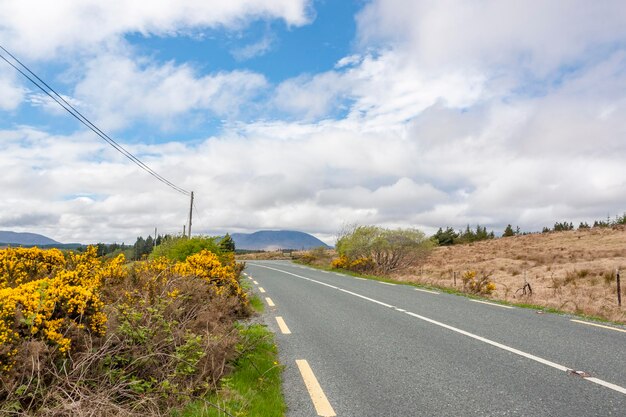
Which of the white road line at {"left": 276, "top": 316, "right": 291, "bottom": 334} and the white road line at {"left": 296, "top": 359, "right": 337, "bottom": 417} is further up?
the white road line at {"left": 276, "top": 316, "right": 291, "bottom": 334}

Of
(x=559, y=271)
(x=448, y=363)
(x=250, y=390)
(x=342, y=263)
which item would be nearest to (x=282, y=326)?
(x=448, y=363)

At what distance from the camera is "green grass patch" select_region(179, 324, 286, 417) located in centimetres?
387

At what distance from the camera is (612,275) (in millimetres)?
20734

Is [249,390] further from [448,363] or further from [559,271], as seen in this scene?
[559,271]

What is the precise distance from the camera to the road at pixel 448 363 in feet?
14.0

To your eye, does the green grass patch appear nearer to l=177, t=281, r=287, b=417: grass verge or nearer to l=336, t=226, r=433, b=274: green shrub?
l=177, t=281, r=287, b=417: grass verge

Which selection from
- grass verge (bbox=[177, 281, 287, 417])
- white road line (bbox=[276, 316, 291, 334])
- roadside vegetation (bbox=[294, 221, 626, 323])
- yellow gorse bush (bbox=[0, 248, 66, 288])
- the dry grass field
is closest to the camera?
grass verge (bbox=[177, 281, 287, 417])

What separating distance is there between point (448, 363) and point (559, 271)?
23.9 meters

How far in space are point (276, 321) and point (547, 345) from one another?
17.8 ft

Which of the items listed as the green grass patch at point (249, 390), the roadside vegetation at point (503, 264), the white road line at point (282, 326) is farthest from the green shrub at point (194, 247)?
the green grass patch at point (249, 390)

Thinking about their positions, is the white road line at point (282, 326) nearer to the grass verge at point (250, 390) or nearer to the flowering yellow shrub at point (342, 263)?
the grass verge at point (250, 390)

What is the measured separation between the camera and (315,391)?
4.75 m

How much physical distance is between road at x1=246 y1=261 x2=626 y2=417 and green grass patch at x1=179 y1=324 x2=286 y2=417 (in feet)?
0.64

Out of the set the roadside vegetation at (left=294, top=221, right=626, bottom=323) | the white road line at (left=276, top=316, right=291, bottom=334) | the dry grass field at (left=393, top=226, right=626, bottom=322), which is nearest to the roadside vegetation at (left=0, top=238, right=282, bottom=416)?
the white road line at (left=276, top=316, right=291, bottom=334)
